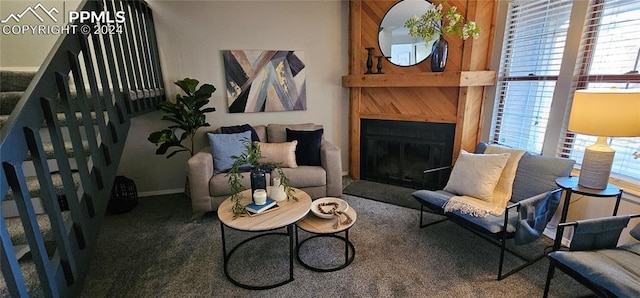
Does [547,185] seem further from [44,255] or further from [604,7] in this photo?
[44,255]

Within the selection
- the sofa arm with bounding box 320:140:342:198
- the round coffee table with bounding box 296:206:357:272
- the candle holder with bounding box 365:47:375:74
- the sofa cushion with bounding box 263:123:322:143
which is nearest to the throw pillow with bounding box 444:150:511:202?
the round coffee table with bounding box 296:206:357:272

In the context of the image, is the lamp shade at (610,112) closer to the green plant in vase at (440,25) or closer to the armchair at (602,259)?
the armchair at (602,259)

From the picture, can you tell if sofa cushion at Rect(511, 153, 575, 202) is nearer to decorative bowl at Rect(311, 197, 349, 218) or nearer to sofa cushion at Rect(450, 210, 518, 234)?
sofa cushion at Rect(450, 210, 518, 234)

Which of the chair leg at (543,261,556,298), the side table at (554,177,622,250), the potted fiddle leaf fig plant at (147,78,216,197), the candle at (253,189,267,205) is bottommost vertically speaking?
the chair leg at (543,261,556,298)

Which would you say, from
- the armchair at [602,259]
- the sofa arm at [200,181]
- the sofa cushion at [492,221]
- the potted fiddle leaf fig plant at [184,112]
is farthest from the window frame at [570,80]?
the potted fiddle leaf fig plant at [184,112]

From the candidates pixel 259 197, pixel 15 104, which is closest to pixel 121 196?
pixel 15 104

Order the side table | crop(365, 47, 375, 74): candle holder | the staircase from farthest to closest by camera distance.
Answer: crop(365, 47, 375, 74): candle holder, the side table, the staircase

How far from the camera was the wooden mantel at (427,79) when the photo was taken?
Answer: 2.82 metres

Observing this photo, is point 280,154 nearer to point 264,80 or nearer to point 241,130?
point 241,130

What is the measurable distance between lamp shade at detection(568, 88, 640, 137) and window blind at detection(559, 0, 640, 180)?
0.39 metres

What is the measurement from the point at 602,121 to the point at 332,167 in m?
2.15

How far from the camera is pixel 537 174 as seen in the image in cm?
225

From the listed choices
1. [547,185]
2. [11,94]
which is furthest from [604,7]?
[11,94]

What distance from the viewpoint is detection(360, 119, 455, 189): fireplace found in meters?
3.29
